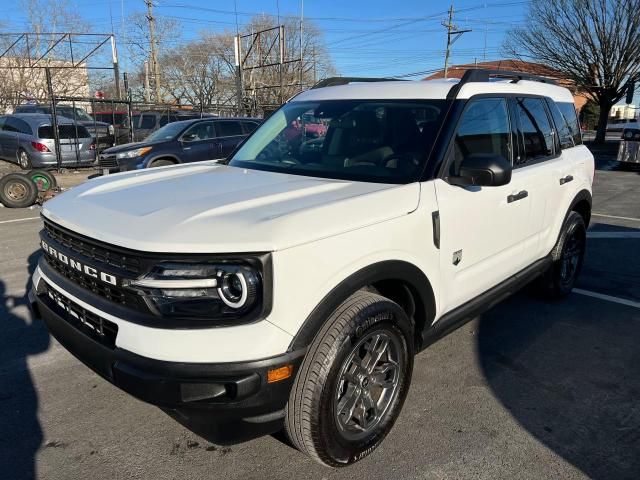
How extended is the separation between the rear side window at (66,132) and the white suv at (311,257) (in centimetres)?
1296

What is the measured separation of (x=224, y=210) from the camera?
2295 mm

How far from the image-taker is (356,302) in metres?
2.37

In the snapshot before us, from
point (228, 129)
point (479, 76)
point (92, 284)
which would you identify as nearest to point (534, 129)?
point (479, 76)

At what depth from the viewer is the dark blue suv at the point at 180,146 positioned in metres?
10.7

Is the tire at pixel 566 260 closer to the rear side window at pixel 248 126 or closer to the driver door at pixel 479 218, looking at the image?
the driver door at pixel 479 218

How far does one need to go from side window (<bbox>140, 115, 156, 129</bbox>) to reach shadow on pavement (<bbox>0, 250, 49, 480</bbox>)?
15.3m

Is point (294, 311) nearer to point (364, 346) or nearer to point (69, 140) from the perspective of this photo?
point (364, 346)

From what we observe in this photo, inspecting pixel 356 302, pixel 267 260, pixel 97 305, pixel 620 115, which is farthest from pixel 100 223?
pixel 620 115

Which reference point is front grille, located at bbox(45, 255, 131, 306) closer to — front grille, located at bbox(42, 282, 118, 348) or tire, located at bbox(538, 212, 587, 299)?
front grille, located at bbox(42, 282, 118, 348)

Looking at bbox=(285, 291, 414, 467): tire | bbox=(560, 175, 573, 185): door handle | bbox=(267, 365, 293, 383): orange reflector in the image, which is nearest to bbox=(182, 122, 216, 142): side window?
bbox=(560, 175, 573, 185): door handle

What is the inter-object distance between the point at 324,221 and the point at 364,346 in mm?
720

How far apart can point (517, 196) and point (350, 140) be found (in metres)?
1.20

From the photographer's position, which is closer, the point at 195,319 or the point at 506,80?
the point at 195,319

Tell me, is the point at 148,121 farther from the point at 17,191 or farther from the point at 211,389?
the point at 211,389
